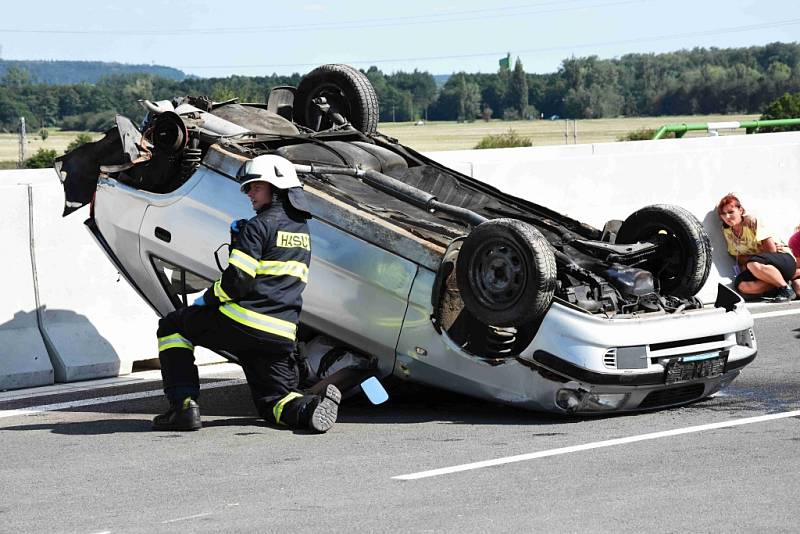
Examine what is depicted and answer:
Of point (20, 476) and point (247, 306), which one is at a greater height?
point (247, 306)

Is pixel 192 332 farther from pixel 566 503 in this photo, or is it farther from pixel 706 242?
pixel 706 242

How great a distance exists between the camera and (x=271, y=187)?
681cm

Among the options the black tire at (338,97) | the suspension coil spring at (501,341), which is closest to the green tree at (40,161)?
the black tire at (338,97)

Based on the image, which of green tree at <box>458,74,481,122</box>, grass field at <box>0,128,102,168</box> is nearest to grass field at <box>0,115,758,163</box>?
grass field at <box>0,128,102,168</box>

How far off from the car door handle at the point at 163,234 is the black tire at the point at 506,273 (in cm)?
195

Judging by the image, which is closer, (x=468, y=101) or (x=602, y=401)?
(x=602, y=401)

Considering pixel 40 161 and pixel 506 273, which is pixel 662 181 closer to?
pixel 506 273

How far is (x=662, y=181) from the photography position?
11836 millimetres

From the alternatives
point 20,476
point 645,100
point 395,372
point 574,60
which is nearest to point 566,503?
point 395,372

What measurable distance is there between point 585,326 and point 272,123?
120 inches

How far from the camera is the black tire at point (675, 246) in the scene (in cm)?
756

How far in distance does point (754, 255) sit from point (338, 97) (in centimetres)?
442

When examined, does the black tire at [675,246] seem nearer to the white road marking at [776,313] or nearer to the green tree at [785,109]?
the white road marking at [776,313]

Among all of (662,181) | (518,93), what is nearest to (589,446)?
(662,181)
